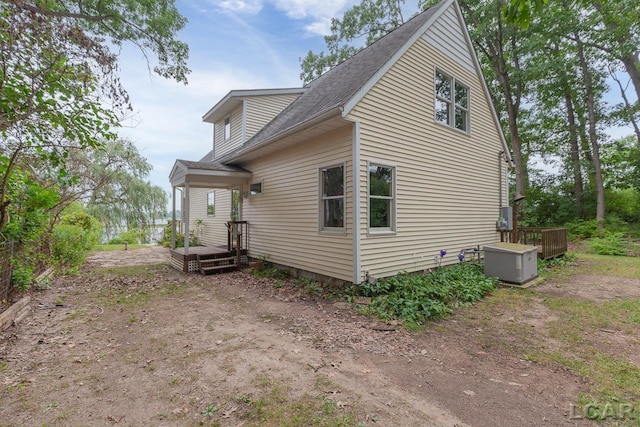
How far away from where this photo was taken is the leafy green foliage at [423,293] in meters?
4.77

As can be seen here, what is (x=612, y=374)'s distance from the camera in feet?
9.92

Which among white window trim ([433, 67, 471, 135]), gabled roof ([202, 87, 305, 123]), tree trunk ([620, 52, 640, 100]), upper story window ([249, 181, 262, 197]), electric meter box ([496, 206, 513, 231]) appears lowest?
electric meter box ([496, 206, 513, 231])

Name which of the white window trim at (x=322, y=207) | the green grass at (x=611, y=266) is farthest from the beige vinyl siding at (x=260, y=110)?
the green grass at (x=611, y=266)

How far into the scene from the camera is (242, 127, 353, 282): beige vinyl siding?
597 cm

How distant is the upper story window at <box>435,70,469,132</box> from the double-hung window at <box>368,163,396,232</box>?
273 cm

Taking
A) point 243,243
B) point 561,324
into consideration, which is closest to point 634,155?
point 561,324

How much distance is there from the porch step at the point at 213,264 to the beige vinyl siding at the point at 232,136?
15.4 ft

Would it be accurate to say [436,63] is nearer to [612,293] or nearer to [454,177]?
[454,177]

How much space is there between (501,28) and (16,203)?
2126 cm

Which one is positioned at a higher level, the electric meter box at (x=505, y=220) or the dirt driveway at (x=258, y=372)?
the electric meter box at (x=505, y=220)

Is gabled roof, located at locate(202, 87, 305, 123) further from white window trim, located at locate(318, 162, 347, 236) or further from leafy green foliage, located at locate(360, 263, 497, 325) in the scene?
leafy green foliage, located at locate(360, 263, 497, 325)

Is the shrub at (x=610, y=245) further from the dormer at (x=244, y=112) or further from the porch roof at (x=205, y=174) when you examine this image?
the porch roof at (x=205, y=174)

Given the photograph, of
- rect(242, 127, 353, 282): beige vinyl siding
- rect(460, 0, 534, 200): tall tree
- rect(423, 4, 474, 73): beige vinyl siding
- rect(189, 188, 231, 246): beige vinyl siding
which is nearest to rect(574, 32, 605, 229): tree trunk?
rect(460, 0, 534, 200): tall tree

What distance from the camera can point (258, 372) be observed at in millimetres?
3076
